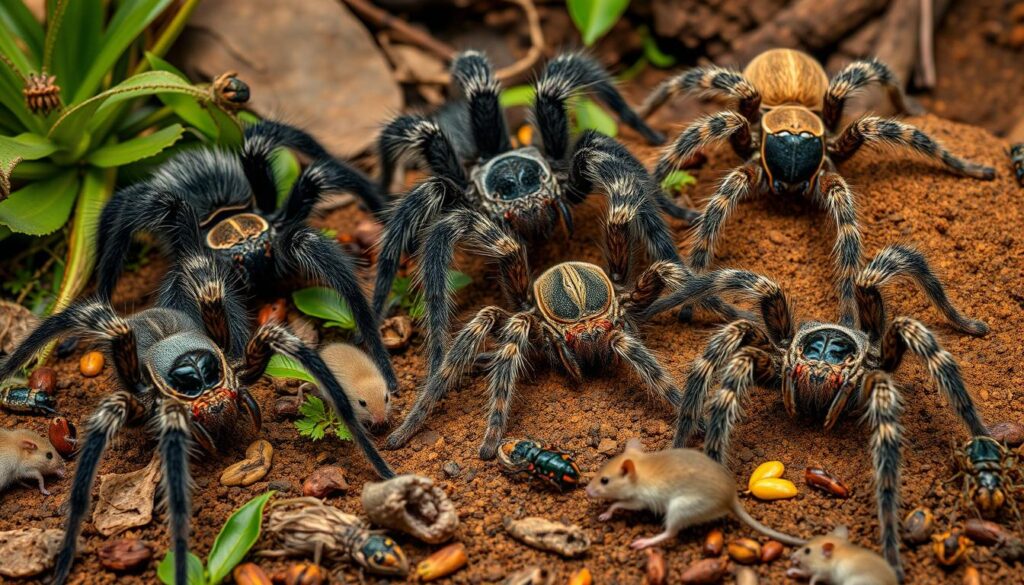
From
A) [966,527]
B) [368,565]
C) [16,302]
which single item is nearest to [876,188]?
[966,527]

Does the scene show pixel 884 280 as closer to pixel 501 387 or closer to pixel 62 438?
pixel 501 387

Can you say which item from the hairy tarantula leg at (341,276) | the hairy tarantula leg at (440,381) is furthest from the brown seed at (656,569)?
the hairy tarantula leg at (341,276)

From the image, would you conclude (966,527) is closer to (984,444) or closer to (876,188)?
(984,444)

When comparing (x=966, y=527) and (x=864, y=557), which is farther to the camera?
(x=966, y=527)

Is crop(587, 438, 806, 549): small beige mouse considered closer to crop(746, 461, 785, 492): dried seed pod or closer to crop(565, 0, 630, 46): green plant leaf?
A: crop(746, 461, 785, 492): dried seed pod

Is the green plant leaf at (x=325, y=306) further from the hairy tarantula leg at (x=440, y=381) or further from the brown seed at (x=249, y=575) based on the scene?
the brown seed at (x=249, y=575)

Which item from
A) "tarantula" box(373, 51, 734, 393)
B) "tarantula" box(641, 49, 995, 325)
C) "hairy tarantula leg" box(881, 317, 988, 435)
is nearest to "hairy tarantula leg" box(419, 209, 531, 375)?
"tarantula" box(373, 51, 734, 393)

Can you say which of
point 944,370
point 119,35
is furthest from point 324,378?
point 119,35
